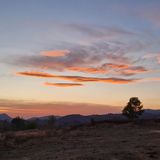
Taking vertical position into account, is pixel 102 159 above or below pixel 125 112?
below

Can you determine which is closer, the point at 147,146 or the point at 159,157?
the point at 159,157

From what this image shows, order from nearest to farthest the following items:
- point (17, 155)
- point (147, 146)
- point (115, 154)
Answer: point (115, 154) < point (147, 146) < point (17, 155)

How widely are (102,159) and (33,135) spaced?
22799mm

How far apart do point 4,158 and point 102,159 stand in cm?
924

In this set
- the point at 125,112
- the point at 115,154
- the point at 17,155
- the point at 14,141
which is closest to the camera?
the point at 115,154

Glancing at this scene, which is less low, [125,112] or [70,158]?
[125,112]

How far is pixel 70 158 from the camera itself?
976 inches

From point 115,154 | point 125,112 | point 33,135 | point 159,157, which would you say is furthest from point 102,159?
point 125,112

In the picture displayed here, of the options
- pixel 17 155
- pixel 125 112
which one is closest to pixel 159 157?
pixel 17 155

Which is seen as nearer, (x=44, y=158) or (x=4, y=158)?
(x=44, y=158)

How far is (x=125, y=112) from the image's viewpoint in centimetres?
10275

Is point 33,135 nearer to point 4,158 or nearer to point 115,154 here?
point 4,158

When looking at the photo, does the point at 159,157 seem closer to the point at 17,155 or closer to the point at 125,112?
the point at 17,155

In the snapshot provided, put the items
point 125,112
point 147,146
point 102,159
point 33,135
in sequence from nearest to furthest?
point 102,159 < point 147,146 < point 33,135 < point 125,112
